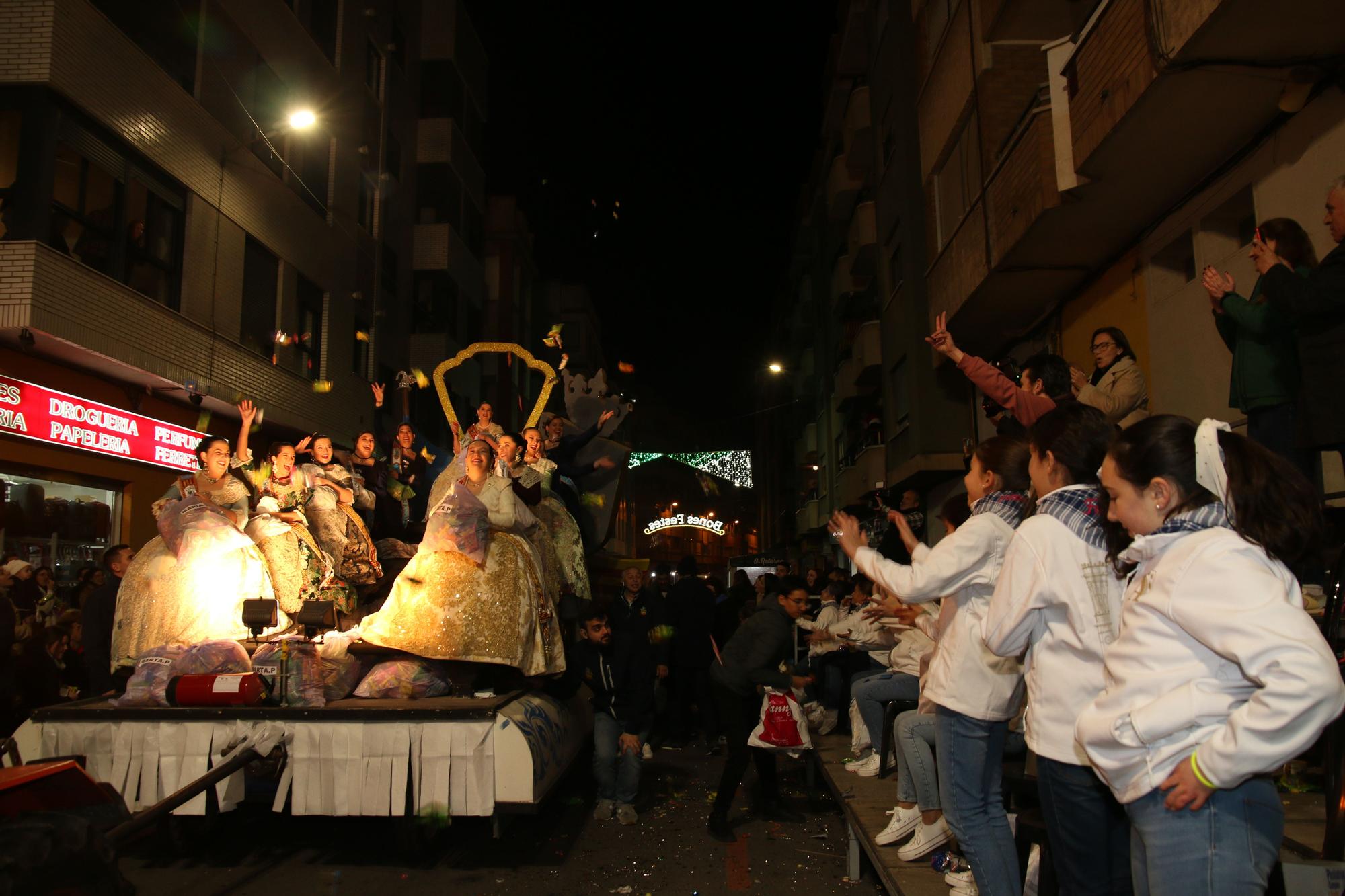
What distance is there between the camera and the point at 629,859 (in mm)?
5980

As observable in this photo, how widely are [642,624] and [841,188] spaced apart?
20329 mm

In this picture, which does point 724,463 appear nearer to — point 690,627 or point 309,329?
point 309,329

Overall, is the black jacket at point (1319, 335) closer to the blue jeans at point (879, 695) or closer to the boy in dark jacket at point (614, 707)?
the blue jeans at point (879, 695)

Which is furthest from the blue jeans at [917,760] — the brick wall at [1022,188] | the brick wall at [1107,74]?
the brick wall at [1022,188]

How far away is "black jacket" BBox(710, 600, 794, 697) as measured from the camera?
694cm

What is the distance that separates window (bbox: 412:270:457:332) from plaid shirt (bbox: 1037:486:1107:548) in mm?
23388

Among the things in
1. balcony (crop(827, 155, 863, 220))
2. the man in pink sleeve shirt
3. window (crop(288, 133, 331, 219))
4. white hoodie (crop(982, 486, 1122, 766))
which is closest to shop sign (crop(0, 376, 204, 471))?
window (crop(288, 133, 331, 219))

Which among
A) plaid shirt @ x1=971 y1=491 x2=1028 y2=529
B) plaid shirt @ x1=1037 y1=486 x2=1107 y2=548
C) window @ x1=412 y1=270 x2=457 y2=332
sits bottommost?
plaid shirt @ x1=1037 y1=486 x2=1107 y2=548

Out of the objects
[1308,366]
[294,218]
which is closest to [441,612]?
[1308,366]

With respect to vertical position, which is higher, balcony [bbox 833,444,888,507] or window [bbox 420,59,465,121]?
window [bbox 420,59,465,121]

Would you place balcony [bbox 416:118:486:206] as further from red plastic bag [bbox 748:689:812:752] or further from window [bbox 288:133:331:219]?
red plastic bag [bbox 748:689:812:752]

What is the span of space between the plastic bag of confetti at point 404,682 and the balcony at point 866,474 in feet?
48.8

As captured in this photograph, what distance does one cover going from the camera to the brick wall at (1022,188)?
9.13m

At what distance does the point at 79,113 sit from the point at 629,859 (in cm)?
1090
